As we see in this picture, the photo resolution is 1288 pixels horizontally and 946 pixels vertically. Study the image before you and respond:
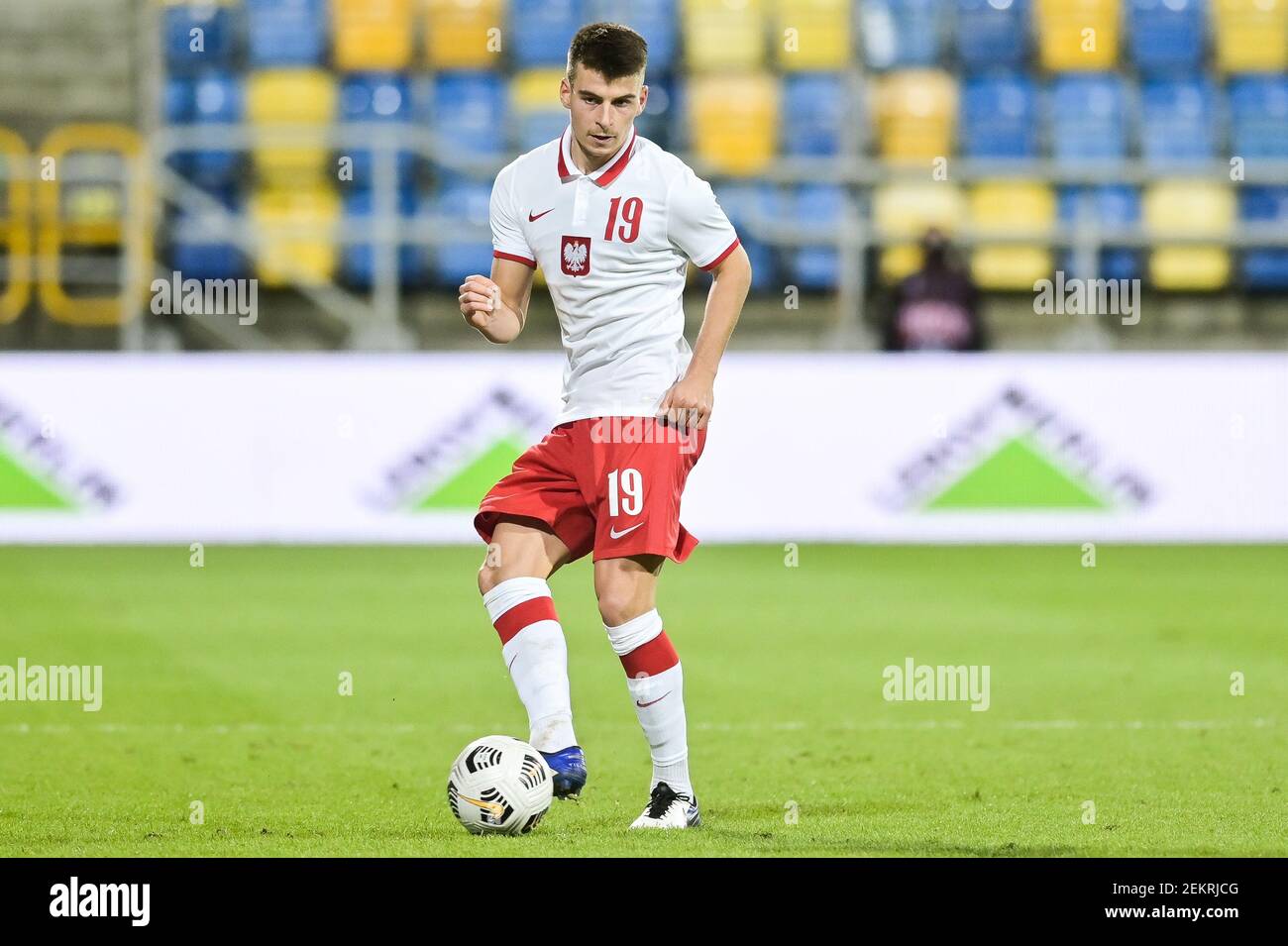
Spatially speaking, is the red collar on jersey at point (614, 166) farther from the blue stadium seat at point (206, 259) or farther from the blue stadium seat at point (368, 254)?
the blue stadium seat at point (206, 259)

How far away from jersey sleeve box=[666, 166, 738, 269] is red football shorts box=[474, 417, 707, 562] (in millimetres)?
463

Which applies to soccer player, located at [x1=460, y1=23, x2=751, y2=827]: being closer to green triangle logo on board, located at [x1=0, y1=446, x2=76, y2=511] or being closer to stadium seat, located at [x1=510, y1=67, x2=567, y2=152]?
green triangle logo on board, located at [x1=0, y1=446, x2=76, y2=511]

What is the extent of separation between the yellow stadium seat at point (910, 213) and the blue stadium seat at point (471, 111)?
331 cm

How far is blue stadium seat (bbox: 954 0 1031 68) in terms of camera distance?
1878 cm

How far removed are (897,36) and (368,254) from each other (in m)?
4.90

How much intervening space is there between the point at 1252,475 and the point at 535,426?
4.69m

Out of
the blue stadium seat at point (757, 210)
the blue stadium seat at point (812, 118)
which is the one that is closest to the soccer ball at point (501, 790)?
the blue stadium seat at point (757, 210)

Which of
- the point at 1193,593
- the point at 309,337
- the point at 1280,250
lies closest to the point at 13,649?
the point at 1193,593

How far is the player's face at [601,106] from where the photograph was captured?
5566 mm

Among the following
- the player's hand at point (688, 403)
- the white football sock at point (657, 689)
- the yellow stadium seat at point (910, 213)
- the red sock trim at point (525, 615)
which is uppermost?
the yellow stadium seat at point (910, 213)

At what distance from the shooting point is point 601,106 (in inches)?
220

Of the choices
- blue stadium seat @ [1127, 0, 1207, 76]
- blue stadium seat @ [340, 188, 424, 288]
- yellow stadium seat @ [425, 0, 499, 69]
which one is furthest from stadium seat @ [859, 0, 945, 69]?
blue stadium seat @ [340, 188, 424, 288]

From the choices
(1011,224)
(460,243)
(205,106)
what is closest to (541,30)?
(460,243)

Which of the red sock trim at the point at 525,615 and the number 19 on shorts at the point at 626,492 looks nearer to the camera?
the number 19 on shorts at the point at 626,492
